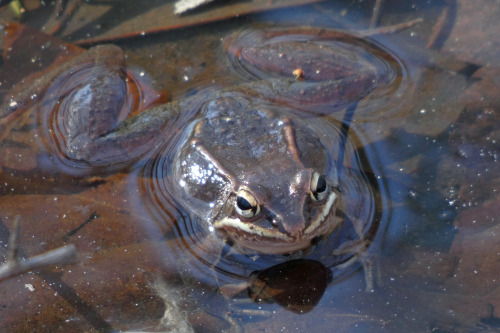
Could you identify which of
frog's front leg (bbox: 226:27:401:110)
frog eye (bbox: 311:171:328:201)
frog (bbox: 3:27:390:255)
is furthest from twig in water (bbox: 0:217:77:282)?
frog's front leg (bbox: 226:27:401:110)

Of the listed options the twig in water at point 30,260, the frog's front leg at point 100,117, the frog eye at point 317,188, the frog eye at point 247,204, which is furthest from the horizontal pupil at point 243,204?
the frog's front leg at point 100,117

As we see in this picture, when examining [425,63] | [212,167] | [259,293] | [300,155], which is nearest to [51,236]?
[212,167]

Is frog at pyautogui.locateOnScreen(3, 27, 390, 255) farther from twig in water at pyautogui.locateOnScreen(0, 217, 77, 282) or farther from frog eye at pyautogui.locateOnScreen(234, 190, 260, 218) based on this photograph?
twig in water at pyautogui.locateOnScreen(0, 217, 77, 282)

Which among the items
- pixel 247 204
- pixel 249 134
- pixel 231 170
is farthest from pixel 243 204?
pixel 249 134

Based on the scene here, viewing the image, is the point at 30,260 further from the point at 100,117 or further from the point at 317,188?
the point at 317,188

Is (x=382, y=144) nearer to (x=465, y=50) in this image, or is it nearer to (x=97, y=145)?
(x=465, y=50)

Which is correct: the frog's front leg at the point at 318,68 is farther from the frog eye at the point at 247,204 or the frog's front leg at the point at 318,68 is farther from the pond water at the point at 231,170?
the frog eye at the point at 247,204
